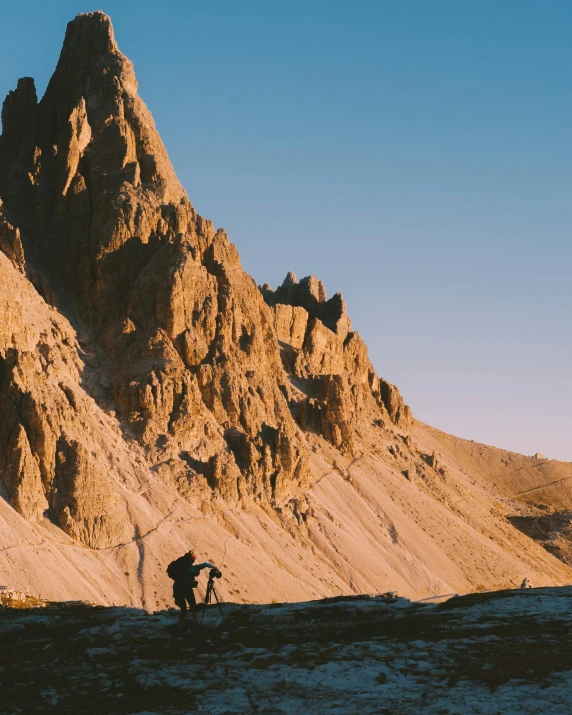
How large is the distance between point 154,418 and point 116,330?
10.9 metres

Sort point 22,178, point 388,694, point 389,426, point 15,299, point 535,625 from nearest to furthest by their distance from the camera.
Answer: point 388,694 → point 535,625 → point 15,299 → point 22,178 → point 389,426

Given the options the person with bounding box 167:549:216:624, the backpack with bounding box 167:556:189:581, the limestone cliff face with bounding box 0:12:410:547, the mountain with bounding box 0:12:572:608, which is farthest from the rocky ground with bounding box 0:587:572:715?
the limestone cliff face with bounding box 0:12:410:547

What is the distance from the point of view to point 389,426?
126 m

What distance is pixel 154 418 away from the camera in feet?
260

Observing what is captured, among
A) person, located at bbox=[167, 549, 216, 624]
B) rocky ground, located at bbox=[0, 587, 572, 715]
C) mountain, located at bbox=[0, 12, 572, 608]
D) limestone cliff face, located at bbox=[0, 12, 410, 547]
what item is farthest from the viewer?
limestone cliff face, located at bbox=[0, 12, 410, 547]

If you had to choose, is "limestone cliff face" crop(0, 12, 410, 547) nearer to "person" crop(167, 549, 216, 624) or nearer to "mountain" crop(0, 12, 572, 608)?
"mountain" crop(0, 12, 572, 608)

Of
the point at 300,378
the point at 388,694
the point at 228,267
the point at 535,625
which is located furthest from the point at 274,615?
the point at 300,378

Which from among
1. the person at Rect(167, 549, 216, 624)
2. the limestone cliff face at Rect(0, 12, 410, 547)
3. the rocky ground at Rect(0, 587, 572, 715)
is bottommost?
the rocky ground at Rect(0, 587, 572, 715)

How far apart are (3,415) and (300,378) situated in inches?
2140

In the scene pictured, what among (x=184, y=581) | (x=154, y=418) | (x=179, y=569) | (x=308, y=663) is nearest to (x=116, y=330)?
(x=154, y=418)

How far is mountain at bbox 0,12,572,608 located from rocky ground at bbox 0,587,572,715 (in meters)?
32.4

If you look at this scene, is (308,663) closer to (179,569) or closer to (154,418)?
(179,569)

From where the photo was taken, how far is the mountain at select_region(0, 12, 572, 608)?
216ft

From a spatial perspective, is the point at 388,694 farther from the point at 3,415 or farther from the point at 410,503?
the point at 410,503
